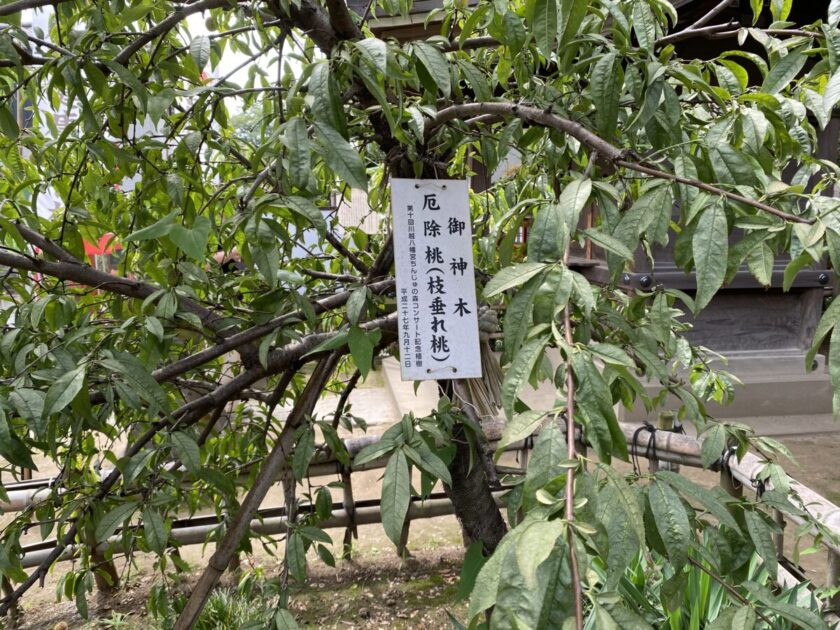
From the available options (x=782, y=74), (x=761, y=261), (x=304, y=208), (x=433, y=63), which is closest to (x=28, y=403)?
(x=304, y=208)

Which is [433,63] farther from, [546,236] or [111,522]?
[111,522]

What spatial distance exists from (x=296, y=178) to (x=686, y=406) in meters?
0.76

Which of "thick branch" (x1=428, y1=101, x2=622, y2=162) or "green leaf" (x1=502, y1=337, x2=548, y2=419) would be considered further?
"thick branch" (x1=428, y1=101, x2=622, y2=162)

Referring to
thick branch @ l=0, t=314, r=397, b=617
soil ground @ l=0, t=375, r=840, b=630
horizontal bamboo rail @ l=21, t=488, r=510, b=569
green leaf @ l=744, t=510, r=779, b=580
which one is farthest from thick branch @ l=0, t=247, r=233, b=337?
horizontal bamboo rail @ l=21, t=488, r=510, b=569

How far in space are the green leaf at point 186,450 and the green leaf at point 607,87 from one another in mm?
864

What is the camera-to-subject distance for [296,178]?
0.79 metres

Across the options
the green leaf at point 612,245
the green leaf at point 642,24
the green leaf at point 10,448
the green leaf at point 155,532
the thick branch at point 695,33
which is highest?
the thick branch at point 695,33

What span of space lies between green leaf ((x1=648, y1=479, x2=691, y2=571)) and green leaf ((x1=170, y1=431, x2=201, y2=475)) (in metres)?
0.75

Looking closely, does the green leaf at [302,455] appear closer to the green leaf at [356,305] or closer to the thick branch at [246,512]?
the thick branch at [246,512]

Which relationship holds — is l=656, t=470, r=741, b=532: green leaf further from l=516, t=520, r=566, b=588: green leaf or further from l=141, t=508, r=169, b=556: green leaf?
l=141, t=508, r=169, b=556: green leaf

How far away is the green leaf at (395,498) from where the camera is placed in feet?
2.72

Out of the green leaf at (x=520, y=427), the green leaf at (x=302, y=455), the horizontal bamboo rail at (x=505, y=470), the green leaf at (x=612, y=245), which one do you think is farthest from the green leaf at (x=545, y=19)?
the horizontal bamboo rail at (x=505, y=470)

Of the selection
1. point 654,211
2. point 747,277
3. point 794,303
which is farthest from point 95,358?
point 794,303

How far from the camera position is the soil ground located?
96.5 inches
